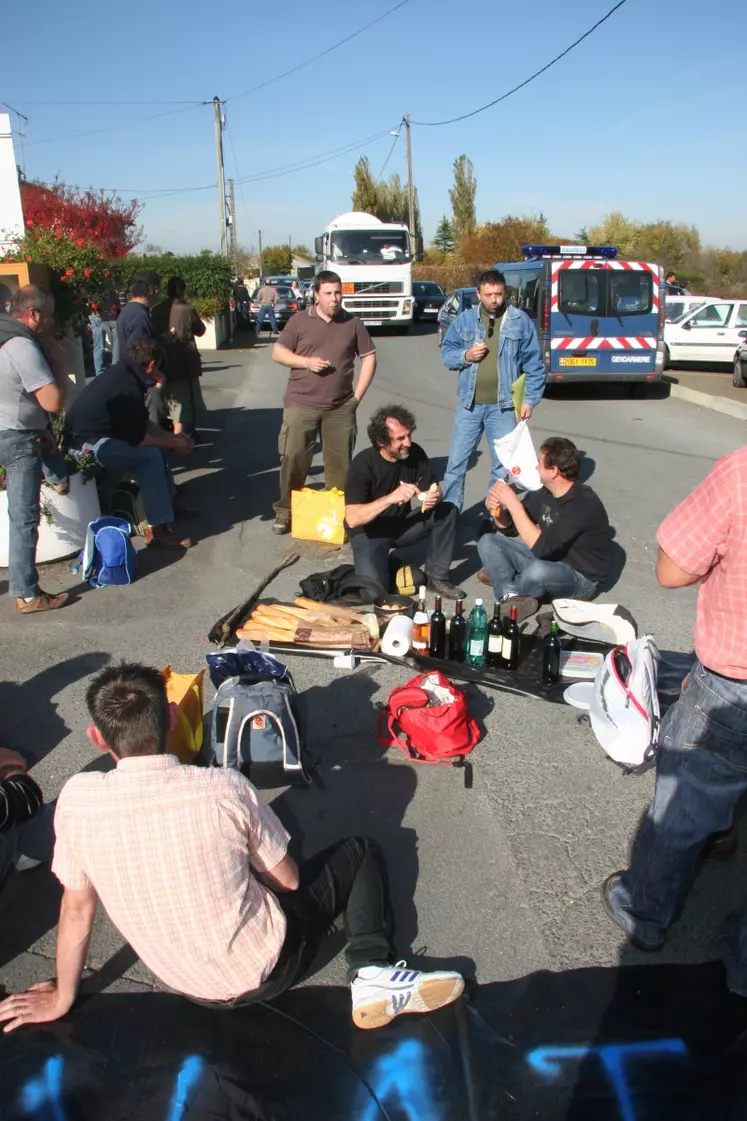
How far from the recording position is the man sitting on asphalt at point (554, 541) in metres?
5.29

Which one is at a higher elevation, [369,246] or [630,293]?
[369,246]

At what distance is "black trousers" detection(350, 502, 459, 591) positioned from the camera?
573 centimetres

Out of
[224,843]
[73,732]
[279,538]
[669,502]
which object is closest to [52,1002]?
[224,843]

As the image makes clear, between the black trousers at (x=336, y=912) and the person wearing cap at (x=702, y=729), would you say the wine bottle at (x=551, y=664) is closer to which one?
the person wearing cap at (x=702, y=729)

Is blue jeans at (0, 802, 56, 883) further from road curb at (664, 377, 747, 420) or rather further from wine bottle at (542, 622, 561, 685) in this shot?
road curb at (664, 377, 747, 420)

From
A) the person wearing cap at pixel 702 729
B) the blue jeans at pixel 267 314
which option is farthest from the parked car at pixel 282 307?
the person wearing cap at pixel 702 729

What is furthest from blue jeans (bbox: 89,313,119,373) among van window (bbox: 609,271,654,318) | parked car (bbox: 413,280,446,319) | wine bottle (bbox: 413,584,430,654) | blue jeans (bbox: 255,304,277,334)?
parked car (bbox: 413,280,446,319)

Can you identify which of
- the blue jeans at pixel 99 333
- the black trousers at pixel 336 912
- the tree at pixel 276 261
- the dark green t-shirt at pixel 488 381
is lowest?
the black trousers at pixel 336 912

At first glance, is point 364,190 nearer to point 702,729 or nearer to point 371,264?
point 371,264

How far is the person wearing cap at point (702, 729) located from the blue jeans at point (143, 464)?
490 cm

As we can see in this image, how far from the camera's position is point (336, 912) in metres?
2.84

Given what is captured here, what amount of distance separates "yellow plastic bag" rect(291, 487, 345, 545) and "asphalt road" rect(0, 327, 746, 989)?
248 mm

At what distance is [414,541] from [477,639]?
131cm

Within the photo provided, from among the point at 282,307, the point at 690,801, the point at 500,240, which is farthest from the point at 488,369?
the point at 500,240
